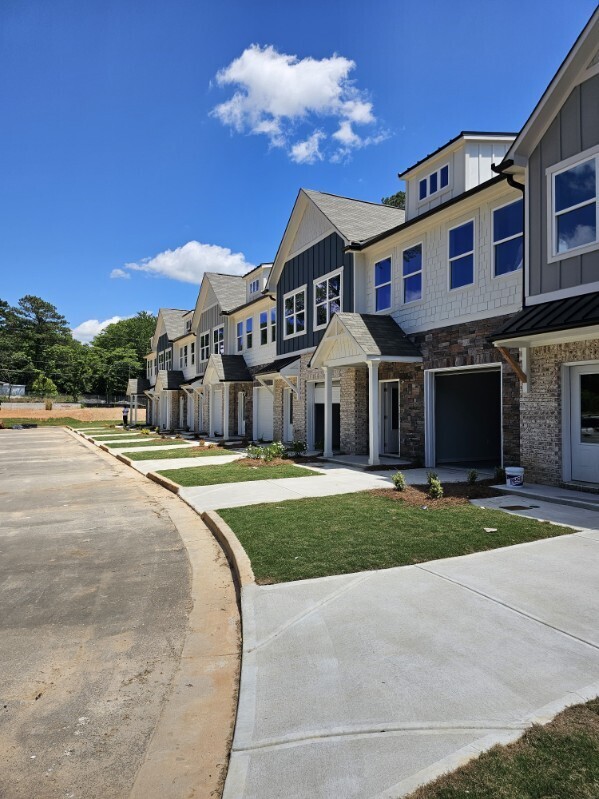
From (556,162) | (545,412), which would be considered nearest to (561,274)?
(556,162)

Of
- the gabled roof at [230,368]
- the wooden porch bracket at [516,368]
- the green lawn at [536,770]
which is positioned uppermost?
the gabled roof at [230,368]

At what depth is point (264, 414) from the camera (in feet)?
80.0

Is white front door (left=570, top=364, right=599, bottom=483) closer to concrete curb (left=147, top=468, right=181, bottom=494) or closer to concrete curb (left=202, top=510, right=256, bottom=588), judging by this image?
concrete curb (left=202, top=510, right=256, bottom=588)

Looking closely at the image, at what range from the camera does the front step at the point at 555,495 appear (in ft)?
27.5

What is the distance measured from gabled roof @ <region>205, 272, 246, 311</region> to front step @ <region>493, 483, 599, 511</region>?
20963 mm

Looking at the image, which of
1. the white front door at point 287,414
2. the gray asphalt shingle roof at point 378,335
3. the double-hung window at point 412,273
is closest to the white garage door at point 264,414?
the white front door at point 287,414

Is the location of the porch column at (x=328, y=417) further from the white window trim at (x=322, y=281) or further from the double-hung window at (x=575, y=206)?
the double-hung window at (x=575, y=206)

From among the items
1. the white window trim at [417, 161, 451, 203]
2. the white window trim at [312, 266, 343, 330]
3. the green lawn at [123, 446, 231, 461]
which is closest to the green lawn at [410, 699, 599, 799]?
the white window trim at [417, 161, 451, 203]

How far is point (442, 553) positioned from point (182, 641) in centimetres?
313

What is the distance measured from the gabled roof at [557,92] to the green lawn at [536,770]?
1018cm

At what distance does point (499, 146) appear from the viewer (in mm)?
13922

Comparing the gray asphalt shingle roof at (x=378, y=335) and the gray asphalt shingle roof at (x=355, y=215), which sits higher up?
the gray asphalt shingle roof at (x=355, y=215)

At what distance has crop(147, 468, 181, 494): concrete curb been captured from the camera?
37.5 feet

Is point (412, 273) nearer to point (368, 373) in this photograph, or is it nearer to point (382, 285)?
point (382, 285)
